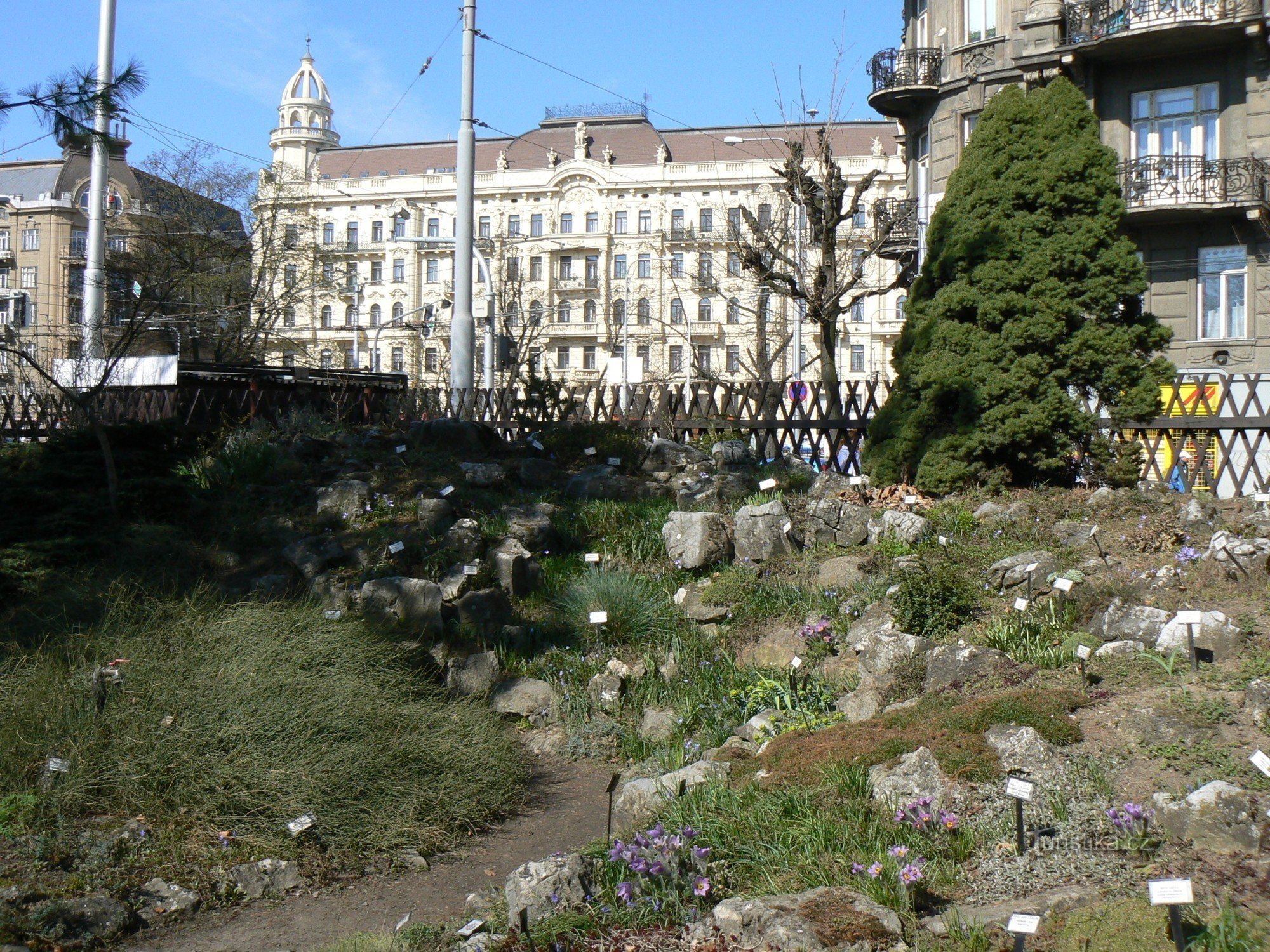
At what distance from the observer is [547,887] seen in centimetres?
503

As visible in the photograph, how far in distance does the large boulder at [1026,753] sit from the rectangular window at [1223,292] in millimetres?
16771

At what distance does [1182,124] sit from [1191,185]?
4.29ft

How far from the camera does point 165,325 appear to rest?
973 inches

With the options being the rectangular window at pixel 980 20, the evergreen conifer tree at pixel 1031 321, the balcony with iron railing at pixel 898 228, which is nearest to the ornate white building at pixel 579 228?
the balcony with iron railing at pixel 898 228

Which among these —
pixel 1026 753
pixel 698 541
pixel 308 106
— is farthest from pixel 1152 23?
pixel 308 106

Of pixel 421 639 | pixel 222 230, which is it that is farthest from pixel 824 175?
pixel 222 230

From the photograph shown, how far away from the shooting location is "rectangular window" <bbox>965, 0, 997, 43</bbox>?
Result: 68.7 feet

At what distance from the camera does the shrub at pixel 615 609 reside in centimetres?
958

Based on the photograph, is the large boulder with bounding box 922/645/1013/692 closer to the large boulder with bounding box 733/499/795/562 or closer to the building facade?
the large boulder with bounding box 733/499/795/562

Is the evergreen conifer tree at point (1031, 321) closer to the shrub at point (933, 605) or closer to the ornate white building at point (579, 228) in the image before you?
the shrub at point (933, 605)

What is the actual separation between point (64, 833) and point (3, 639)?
2.53 m

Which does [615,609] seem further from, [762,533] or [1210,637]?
[1210,637]

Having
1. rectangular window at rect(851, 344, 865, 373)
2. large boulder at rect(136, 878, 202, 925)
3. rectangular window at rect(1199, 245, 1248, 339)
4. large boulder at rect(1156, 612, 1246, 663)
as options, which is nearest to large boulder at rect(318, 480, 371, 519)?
large boulder at rect(136, 878, 202, 925)

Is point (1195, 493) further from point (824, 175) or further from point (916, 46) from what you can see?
point (916, 46)
